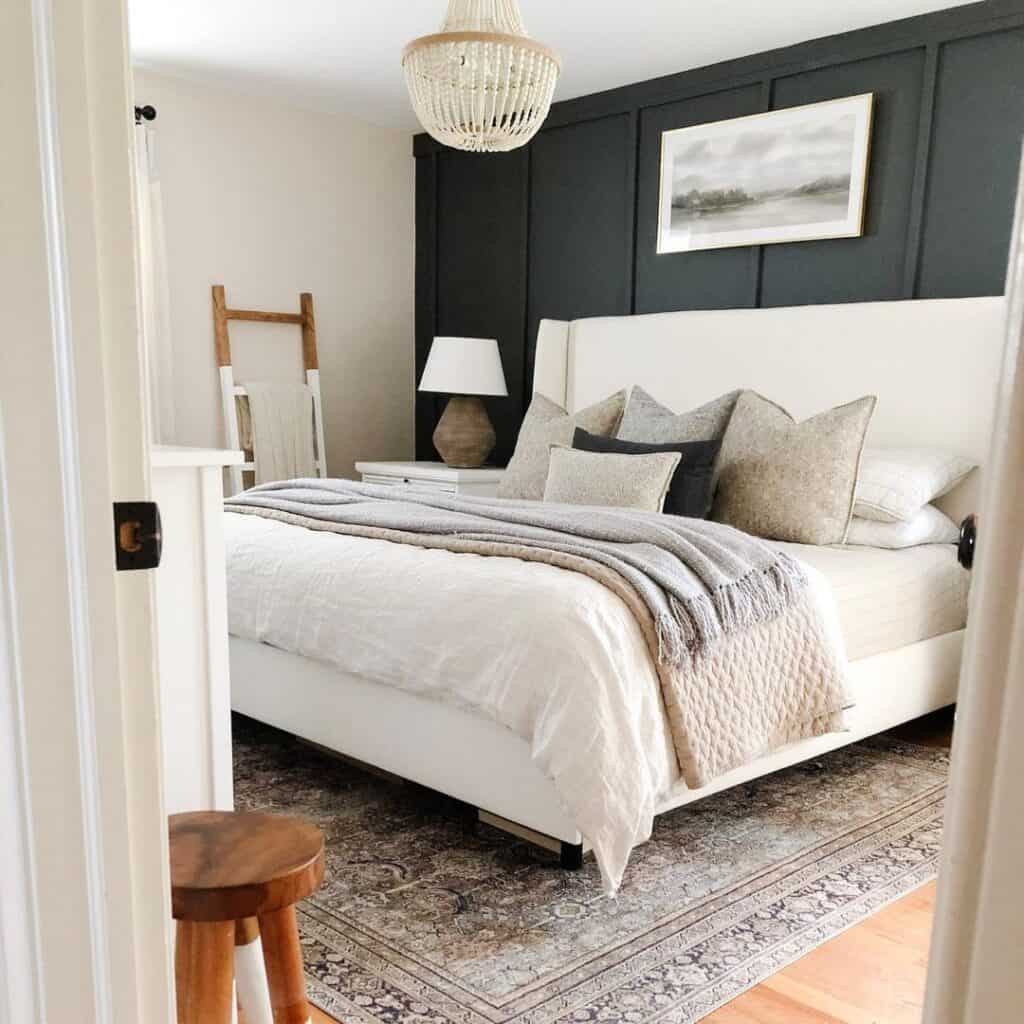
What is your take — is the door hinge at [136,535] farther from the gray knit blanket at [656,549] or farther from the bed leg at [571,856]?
the bed leg at [571,856]

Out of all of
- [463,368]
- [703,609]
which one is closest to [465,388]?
[463,368]

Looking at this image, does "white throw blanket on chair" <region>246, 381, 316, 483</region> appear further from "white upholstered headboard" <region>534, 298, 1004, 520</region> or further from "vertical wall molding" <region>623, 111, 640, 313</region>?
"vertical wall molding" <region>623, 111, 640, 313</region>

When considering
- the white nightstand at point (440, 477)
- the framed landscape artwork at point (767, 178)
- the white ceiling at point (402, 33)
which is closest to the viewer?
the white ceiling at point (402, 33)

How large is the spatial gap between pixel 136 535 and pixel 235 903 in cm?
47

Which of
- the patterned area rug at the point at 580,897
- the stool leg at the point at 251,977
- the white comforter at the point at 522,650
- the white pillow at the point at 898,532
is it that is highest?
the white pillow at the point at 898,532

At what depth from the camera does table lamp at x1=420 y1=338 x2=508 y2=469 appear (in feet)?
14.7

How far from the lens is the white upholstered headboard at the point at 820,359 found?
3.19 m

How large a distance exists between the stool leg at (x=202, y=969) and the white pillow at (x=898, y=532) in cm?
241

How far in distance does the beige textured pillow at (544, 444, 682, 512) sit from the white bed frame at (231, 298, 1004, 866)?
2.52 feet

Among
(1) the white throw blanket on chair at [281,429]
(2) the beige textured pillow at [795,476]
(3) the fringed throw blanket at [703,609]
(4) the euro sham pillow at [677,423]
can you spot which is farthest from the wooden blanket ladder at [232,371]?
(2) the beige textured pillow at [795,476]

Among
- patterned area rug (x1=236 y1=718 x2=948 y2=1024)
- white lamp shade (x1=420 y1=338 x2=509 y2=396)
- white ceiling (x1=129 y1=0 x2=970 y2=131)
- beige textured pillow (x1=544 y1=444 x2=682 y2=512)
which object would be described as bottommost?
patterned area rug (x1=236 y1=718 x2=948 y2=1024)

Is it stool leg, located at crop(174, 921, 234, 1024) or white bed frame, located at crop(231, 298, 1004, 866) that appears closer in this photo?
stool leg, located at crop(174, 921, 234, 1024)

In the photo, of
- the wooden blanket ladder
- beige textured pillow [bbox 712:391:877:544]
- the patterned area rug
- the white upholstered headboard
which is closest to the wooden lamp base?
the white upholstered headboard

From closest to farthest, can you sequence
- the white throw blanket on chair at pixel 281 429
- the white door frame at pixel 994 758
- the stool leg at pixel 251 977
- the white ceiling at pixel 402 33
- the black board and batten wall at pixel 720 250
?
the white door frame at pixel 994 758
the stool leg at pixel 251 977
the black board and batten wall at pixel 720 250
the white ceiling at pixel 402 33
the white throw blanket on chair at pixel 281 429
